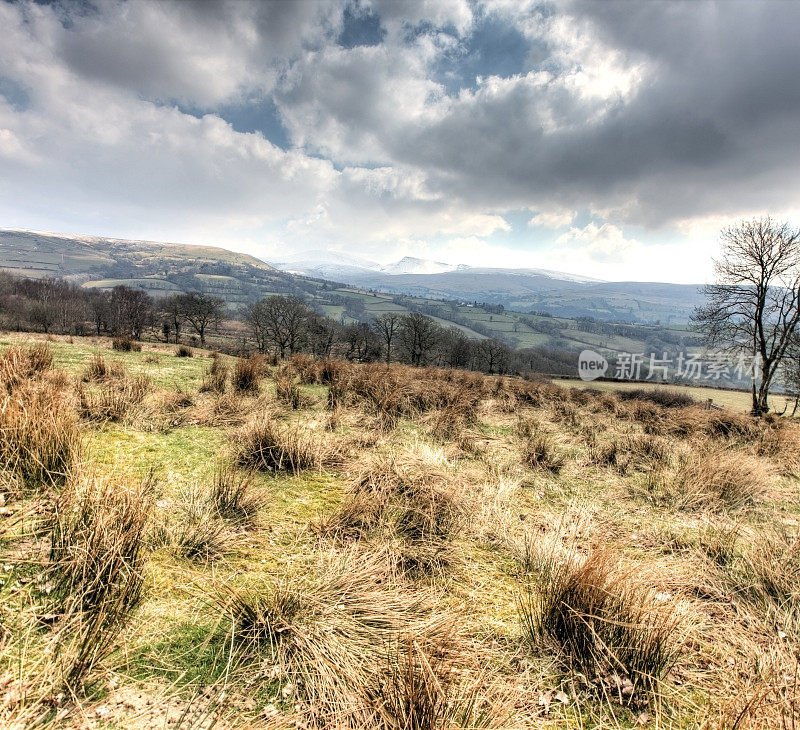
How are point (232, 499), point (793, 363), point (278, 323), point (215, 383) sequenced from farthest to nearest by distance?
point (278, 323) < point (793, 363) < point (215, 383) < point (232, 499)

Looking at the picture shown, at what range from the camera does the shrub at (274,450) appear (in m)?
4.32

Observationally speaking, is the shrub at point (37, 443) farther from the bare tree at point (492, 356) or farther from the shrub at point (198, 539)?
the bare tree at point (492, 356)

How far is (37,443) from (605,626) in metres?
4.59

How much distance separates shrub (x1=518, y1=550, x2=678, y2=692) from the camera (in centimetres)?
208

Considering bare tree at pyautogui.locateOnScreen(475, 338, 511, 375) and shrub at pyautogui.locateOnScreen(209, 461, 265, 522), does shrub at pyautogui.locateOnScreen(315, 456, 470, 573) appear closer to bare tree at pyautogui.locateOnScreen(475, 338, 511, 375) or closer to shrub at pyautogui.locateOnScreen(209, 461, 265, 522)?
shrub at pyautogui.locateOnScreen(209, 461, 265, 522)

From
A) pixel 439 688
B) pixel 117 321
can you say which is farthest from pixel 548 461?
pixel 117 321

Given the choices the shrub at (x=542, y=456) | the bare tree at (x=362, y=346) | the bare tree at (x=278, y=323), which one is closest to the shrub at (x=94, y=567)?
the shrub at (x=542, y=456)

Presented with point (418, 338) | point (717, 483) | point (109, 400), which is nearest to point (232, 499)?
point (109, 400)

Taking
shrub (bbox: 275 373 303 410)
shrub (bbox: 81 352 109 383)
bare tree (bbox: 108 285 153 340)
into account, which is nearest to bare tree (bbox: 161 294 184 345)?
bare tree (bbox: 108 285 153 340)

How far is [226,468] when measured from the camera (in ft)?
11.7

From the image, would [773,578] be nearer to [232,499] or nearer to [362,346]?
[232,499]

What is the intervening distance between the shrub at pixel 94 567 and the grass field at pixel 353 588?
0.01 metres

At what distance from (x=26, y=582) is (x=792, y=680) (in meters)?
4.65

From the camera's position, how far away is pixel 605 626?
223 cm
